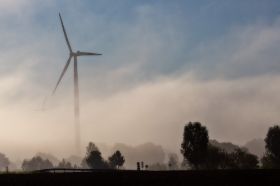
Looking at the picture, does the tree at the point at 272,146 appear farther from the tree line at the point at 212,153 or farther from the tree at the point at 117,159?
the tree at the point at 117,159

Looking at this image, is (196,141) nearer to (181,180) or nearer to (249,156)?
(249,156)

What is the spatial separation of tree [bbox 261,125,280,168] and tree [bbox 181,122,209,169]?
2184 centimetres

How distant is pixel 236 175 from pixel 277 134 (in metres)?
114

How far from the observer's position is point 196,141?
114312 mm

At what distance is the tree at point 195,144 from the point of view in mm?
111688

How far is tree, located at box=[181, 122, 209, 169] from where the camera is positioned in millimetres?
111688

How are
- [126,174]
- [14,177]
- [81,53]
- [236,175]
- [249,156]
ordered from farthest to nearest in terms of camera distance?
1. [249,156]
2. [81,53]
3. [236,175]
4. [126,174]
5. [14,177]

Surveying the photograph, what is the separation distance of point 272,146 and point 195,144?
28.1 meters

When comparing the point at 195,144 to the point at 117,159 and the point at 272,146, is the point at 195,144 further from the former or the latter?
the point at 117,159

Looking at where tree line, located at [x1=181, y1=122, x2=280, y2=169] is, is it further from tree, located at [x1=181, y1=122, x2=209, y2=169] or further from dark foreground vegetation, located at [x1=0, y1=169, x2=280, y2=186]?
dark foreground vegetation, located at [x1=0, y1=169, x2=280, y2=186]

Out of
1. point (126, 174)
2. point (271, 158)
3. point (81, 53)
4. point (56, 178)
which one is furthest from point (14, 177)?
point (271, 158)

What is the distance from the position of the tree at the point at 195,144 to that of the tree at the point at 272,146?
2184 centimetres

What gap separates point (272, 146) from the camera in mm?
125938

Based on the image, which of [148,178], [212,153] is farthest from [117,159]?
[148,178]
